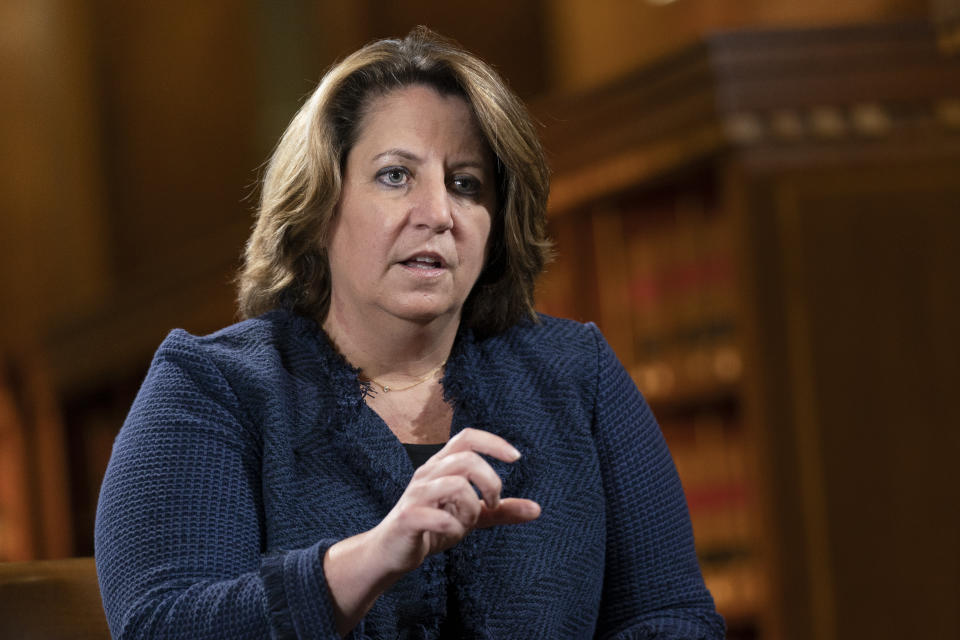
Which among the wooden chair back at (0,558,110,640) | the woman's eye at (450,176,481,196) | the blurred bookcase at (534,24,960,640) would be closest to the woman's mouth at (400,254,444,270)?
the woman's eye at (450,176,481,196)

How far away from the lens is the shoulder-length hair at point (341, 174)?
1.56m

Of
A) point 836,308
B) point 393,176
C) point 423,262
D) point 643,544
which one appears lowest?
point 643,544

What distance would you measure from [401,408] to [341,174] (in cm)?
31

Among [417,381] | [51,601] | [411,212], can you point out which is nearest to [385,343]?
[417,381]

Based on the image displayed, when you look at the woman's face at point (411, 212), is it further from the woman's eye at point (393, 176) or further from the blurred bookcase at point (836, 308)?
the blurred bookcase at point (836, 308)

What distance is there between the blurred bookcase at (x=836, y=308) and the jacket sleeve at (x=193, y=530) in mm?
1987

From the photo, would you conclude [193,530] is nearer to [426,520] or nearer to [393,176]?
[426,520]

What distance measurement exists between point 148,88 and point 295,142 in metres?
5.17

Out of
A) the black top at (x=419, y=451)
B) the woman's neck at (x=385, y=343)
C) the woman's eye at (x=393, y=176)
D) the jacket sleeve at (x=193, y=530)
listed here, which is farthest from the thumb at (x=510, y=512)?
the woman's eye at (x=393, y=176)

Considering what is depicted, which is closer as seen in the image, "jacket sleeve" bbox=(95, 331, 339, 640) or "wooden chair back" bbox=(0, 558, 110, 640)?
"jacket sleeve" bbox=(95, 331, 339, 640)

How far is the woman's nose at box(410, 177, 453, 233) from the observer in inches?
59.4

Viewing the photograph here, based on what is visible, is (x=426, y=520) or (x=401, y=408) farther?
→ (x=401, y=408)

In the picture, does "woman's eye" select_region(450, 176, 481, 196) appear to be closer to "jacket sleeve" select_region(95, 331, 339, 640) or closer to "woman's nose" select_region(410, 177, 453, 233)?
"woman's nose" select_region(410, 177, 453, 233)

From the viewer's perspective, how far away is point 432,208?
4.95 feet
